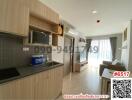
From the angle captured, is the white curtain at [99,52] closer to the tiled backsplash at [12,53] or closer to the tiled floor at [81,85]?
the tiled floor at [81,85]

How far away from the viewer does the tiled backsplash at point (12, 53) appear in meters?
2.32

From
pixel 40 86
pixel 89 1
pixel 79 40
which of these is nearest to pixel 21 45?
pixel 40 86

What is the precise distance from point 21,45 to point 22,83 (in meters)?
1.08

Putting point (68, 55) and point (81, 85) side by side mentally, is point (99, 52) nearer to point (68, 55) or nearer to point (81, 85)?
point (68, 55)

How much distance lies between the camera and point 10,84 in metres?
1.73

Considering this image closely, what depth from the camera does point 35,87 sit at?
2330 mm

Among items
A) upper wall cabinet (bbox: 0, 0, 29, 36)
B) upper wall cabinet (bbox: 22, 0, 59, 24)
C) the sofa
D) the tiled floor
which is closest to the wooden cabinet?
the tiled floor

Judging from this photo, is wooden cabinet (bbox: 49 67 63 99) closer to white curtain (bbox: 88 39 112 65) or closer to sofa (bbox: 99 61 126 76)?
sofa (bbox: 99 61 126 76)

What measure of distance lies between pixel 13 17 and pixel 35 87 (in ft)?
4.23

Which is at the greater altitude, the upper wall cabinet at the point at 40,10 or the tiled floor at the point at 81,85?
the upper wall cabinet at the point at 40,10

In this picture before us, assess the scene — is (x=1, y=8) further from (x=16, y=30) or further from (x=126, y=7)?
(x=126, y=7)

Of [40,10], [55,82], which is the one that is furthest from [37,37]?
[55,82]

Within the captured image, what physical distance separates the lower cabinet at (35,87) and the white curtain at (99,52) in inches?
256

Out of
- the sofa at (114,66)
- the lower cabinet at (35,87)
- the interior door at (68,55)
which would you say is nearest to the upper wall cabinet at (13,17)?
the lower cabinet at (35,87)
